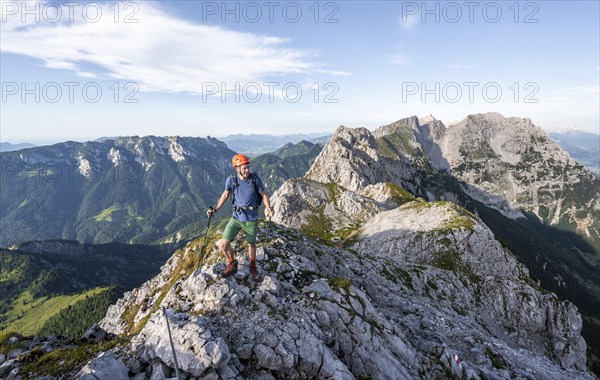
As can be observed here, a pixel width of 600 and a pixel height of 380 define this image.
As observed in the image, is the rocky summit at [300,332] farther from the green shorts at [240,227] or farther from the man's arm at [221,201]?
the man's arm at [221,201]

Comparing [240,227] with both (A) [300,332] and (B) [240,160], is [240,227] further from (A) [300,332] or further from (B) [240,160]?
(A) [300,332]

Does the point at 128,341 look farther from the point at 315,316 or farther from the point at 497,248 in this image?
the point at 497,248

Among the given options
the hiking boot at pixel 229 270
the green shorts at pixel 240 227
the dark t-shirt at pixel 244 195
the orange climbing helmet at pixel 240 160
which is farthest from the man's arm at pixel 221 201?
the hiking boot at pixel 229 270

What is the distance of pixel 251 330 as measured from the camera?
1705 cm

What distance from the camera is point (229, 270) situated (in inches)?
788

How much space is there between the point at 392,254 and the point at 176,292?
6356cm

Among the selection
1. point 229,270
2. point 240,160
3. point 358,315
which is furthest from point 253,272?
point 240,160

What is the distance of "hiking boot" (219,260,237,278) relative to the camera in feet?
65.1

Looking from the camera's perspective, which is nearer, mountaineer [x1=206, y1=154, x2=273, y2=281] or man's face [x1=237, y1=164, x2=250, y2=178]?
man's face [x1=237, y1=164, x2=250, y2=178]

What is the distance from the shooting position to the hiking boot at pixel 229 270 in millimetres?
19828

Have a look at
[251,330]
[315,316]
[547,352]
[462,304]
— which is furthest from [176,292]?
[547,352]

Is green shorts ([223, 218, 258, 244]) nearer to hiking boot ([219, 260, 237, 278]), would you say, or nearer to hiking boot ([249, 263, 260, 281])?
hiking boot ([219, 260, 237, 278])

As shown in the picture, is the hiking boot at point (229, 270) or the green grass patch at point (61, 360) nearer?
the green grass patch at point (61, 360)

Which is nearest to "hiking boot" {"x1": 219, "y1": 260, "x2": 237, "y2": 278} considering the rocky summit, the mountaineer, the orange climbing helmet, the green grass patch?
the rocky summit
